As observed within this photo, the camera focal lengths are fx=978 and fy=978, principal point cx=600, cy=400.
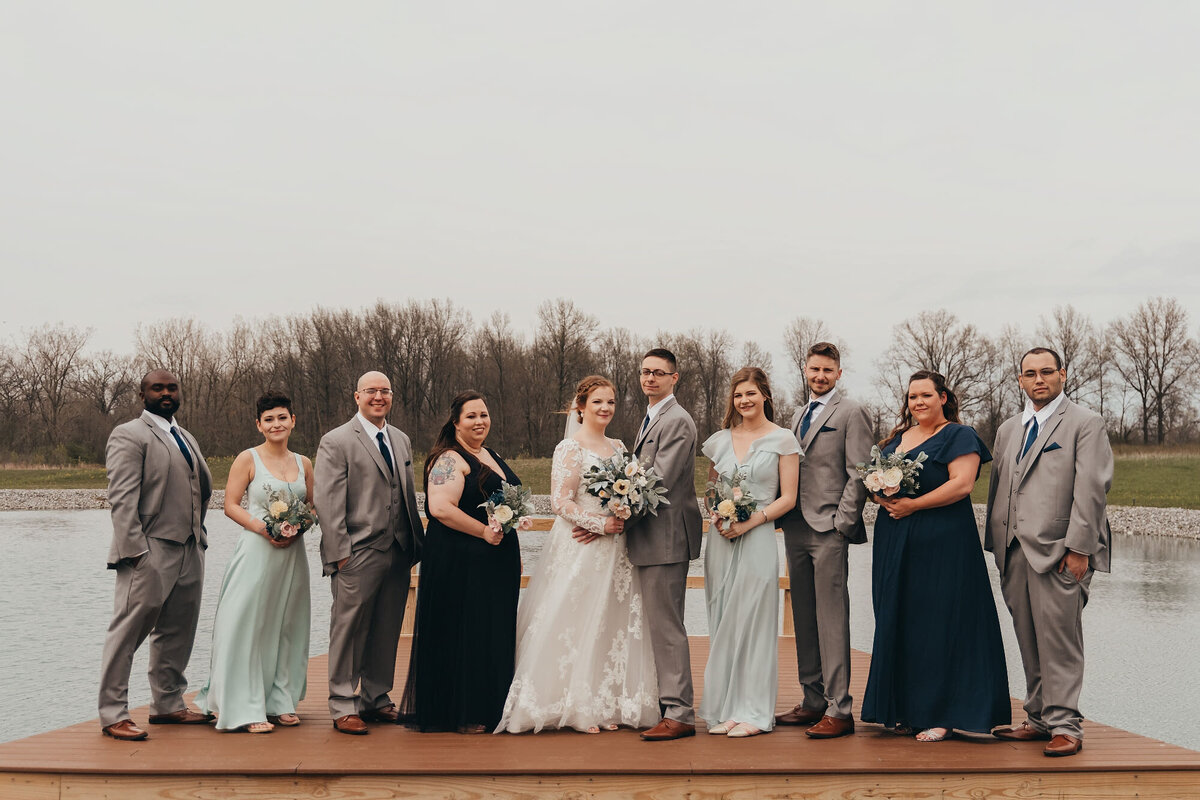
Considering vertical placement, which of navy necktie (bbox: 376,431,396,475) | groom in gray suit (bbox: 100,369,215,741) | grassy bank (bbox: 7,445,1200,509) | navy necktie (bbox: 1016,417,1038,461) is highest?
navy necktie (bbox: 1016,417,1038,461)

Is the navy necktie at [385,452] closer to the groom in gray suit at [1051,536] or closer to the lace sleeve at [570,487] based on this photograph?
the lace sleeve at [570,487]

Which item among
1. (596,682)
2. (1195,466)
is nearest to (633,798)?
(596,682)

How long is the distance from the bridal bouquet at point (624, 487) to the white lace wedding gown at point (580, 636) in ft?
Result: 0.63

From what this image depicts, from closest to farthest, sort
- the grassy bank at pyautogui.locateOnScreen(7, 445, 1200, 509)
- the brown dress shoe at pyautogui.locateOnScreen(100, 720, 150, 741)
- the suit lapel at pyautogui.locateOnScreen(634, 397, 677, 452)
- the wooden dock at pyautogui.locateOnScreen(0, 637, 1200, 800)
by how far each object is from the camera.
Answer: the wooden dock at pyautogui.locateOnScreen(0, 637, 1200, 800) < the brown dress shoe at pyautogui.locateOnScreen(100, 720, 150, 741) < the suit lapel at pyautogui.locateOnScreen(634, 397, 677, 452) < the grassy bank at pyautogui.locateOnScreen(7, 445, 1200, 509)

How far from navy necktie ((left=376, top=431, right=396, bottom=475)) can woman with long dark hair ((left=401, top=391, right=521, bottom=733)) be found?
0.31m

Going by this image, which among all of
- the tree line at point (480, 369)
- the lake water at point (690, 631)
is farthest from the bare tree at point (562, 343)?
the lake water at point (690, 631)

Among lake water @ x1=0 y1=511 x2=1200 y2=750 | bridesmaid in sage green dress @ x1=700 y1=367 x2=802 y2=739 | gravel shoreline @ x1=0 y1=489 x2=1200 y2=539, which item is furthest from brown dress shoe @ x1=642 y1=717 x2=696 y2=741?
gravel shoreline @ x1=0 y1=489 x2=1200 y2=539

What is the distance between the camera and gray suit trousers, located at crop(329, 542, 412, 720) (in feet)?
19.0

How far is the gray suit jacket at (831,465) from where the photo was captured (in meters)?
5.61

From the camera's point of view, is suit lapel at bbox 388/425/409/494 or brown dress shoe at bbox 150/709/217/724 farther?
suit lapel at bbox 388/425/409/494

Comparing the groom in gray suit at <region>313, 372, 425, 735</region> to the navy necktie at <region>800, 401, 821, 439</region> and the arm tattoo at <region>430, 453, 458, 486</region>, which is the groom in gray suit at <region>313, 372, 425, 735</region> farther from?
the navy necktie at <region>800, 401, 821, 439</region>

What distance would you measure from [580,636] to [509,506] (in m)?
0.86

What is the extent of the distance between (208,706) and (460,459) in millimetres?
2052

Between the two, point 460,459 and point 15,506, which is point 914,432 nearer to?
point 460,459
